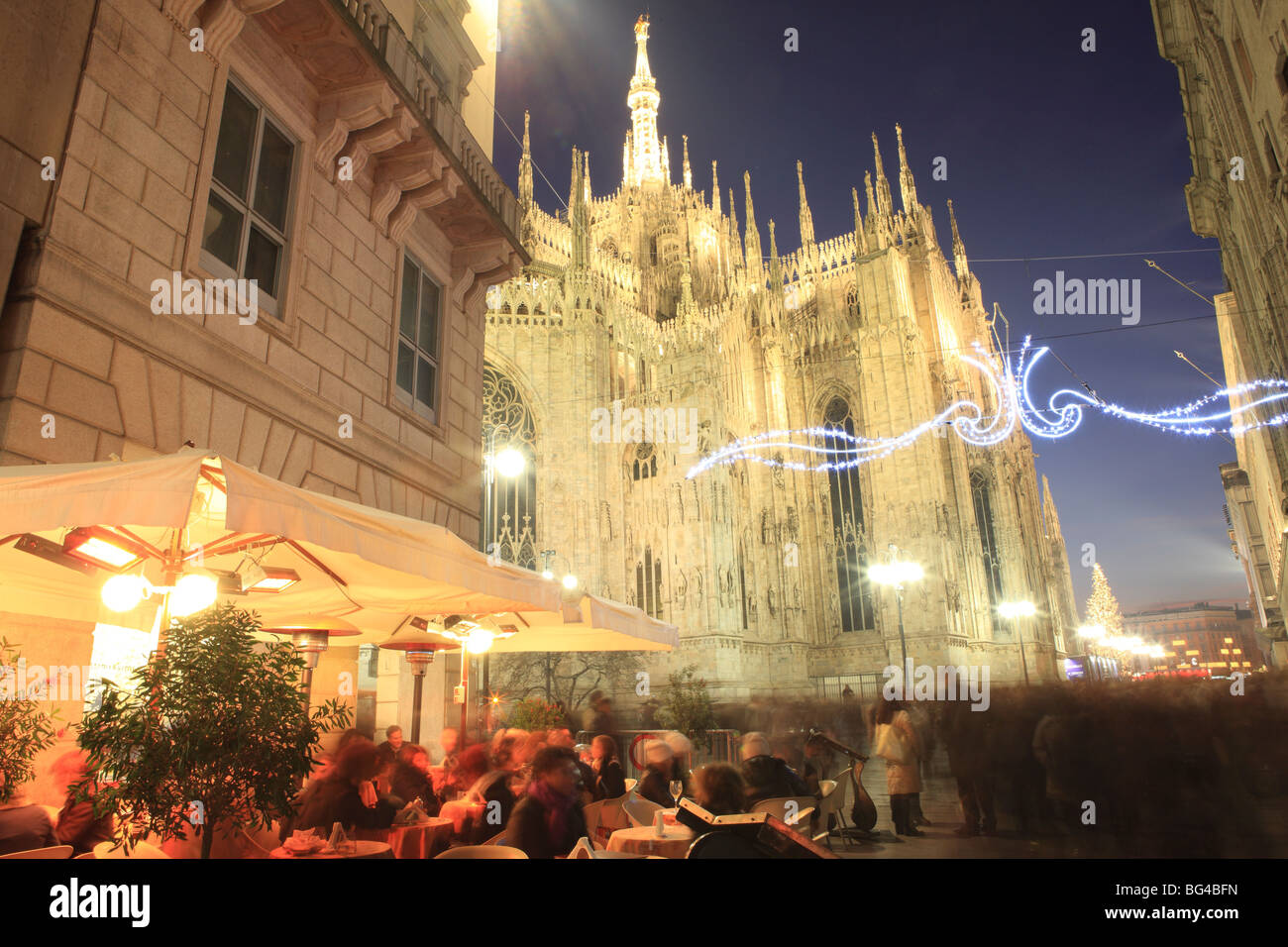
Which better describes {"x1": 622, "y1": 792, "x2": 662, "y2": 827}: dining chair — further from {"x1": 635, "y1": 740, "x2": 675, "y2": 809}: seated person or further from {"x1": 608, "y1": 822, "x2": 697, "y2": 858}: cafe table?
{"x1": 608, "y1": 822, "x2": 697, "y2": 858}: cafe table

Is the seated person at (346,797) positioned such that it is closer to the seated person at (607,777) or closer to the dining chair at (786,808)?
the seated person at (607,777)

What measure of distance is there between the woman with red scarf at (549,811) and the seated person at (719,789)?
2.63 ft

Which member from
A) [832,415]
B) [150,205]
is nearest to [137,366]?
[150,205]

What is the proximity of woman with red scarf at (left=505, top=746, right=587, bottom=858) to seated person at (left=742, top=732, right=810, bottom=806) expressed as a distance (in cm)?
182

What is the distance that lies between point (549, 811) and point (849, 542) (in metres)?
33.1

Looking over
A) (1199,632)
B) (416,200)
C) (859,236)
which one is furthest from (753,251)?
(1199,632)

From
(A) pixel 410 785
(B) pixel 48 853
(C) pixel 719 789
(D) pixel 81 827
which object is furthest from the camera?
(A) pixel 410 785

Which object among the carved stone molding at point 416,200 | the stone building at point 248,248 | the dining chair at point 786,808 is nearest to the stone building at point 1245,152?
the carved stone molding at point 416,200

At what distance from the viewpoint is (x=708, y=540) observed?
28812 millimetres

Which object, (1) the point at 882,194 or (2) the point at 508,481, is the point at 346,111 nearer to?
(2) the point at 508,481

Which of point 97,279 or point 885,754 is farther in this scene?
point 885,754

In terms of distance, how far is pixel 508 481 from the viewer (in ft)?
98.9
